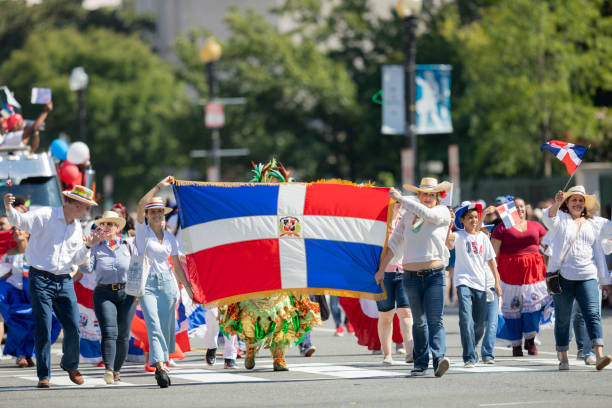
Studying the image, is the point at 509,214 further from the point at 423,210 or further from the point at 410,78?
the point at 410,78

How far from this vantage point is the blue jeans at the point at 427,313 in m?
11.5

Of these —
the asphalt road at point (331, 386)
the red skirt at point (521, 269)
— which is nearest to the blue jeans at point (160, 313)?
the asphalt road at point (331, 386)

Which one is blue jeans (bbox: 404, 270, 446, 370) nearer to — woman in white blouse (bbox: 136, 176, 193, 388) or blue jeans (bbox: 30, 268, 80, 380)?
woman in white blouse (bbox: 136, 176, 193, 388)

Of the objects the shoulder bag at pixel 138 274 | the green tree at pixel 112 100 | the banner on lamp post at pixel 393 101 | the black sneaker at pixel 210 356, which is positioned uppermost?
the green tree at pixel 112 100

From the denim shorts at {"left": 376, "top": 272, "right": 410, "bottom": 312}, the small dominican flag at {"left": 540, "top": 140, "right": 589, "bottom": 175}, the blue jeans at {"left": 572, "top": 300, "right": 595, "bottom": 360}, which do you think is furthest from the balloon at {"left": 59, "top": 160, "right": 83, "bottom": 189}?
the blue jeans at {"left": 572, "top": 300, "right": 595, "bottom": 360}

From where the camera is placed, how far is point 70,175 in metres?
18.5

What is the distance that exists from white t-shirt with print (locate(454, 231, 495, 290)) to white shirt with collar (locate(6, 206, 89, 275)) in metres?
4.05

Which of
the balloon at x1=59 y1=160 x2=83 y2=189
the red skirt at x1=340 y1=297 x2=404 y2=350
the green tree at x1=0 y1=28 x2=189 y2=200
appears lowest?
the red skirt at x1=340 y1=297 x2=404 y2=350

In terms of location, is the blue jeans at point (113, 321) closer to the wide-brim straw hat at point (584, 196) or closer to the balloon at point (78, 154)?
the wide-brim straw hat at point (584, 196)

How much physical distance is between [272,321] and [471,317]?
6.99ft

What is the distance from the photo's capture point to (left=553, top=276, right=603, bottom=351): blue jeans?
1195 centimetres

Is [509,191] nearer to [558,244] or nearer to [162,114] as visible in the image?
[558,244]

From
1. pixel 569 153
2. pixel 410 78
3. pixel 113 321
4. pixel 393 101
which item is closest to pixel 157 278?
pixel 113 321

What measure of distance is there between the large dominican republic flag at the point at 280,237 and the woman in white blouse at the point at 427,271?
0.62m
